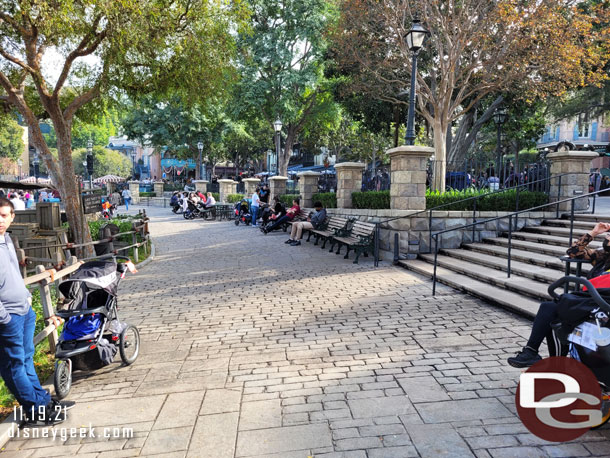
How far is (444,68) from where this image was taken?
14.0 metres

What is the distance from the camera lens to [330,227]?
1352 centimetres

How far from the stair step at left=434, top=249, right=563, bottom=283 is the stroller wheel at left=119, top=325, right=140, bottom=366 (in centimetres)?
594

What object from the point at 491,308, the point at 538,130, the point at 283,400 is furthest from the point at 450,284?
the point at 538,130

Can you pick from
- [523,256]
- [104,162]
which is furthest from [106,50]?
[104,162]

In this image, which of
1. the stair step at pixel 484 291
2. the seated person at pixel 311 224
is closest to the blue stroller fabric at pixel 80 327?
the stair step at pixel 484 291

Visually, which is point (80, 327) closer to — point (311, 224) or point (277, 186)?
point (311, 224)

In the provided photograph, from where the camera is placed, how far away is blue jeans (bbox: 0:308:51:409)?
3199mm

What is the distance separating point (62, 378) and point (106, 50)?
333 inches

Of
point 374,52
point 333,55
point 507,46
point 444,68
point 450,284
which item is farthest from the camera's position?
point 333,55

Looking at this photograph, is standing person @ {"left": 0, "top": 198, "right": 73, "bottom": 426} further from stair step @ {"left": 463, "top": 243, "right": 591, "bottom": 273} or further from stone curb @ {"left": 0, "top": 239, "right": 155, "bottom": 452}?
stair step @ {"left": 463, "top": 243, "right": 591, "bottom": 273}

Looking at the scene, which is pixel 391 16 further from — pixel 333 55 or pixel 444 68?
pixel 333 55

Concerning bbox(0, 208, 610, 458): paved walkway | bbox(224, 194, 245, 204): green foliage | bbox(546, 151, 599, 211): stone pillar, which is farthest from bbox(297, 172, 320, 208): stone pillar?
bbox(224, 194, 245, 204): green foliage

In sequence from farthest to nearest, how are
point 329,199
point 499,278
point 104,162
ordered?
1. point 104,162
2. point 329,199
3. point 499,278

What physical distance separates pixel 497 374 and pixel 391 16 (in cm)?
1275
